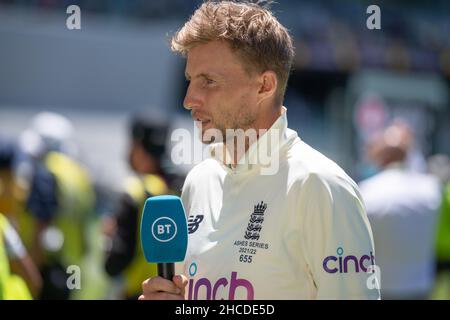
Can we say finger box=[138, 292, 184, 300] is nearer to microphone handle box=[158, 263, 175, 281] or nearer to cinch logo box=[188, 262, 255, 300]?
microphone handle box=[158, 263, 175, 281]

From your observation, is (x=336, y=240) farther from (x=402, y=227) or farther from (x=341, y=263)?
(x=402, y=227)

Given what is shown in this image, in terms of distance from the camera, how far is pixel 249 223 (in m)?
2.45

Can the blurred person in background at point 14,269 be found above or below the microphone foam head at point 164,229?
below

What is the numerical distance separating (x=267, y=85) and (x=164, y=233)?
0.53m

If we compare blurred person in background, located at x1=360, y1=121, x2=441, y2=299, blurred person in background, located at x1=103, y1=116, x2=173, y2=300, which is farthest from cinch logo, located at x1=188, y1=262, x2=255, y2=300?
blurred person in background, located at x1=360, y1=121, x2=441, y2=299

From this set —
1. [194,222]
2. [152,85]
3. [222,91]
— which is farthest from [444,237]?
[152,85]

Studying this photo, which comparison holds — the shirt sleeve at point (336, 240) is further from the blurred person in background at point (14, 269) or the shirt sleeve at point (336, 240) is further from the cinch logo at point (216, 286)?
the blurred person in background at point (14, 269)

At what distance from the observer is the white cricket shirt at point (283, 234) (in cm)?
228

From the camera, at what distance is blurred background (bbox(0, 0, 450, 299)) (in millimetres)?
7414

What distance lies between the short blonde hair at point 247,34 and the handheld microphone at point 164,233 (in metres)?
0.46

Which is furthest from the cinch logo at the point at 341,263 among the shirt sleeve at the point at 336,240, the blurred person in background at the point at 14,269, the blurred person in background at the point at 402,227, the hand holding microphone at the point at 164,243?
the blurred person in background at the point at 402,227
